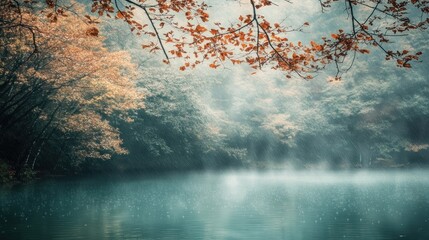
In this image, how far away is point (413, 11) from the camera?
41094 millimetres

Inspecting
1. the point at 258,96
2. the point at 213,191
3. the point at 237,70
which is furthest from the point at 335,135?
the point at 213,191

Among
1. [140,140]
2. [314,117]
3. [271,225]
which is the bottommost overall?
[271,225]

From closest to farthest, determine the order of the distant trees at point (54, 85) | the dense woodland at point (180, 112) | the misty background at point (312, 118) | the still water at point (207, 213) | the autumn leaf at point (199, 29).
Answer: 1. the autumn leaf at point (199, 29)
2. the still water at point (207, 213)
3. the distant trees at point (54, 85)
4. the dense woodland at point (180, 112)
5. the misty background at point (312, 118)

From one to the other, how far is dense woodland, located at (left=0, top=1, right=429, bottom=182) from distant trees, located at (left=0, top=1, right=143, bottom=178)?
0.21 feet

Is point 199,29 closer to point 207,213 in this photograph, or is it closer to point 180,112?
point 207,213

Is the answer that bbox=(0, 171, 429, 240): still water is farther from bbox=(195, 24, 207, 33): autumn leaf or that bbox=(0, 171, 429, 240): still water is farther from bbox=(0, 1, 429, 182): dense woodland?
bbox=(195, 24, 207, 33): autumn leaf

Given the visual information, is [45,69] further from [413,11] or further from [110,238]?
[413,11]

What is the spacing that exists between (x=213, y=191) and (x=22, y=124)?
10987 millimetres

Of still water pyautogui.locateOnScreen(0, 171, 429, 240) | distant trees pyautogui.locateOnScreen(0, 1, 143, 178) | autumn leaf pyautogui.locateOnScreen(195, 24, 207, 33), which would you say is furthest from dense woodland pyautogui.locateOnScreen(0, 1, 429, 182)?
autumn leaf pyautogui.locateOnScreen(195, 24, 207, 33)

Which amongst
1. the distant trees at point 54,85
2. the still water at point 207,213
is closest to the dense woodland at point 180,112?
the distant trees at point 54,85

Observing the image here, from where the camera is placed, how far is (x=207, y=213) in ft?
38.8

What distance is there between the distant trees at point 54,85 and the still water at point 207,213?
326 centimetres

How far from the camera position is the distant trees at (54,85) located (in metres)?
14.3

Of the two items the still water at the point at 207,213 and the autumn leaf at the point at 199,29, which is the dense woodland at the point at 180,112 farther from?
the autumn leaf at the point at 199,29
